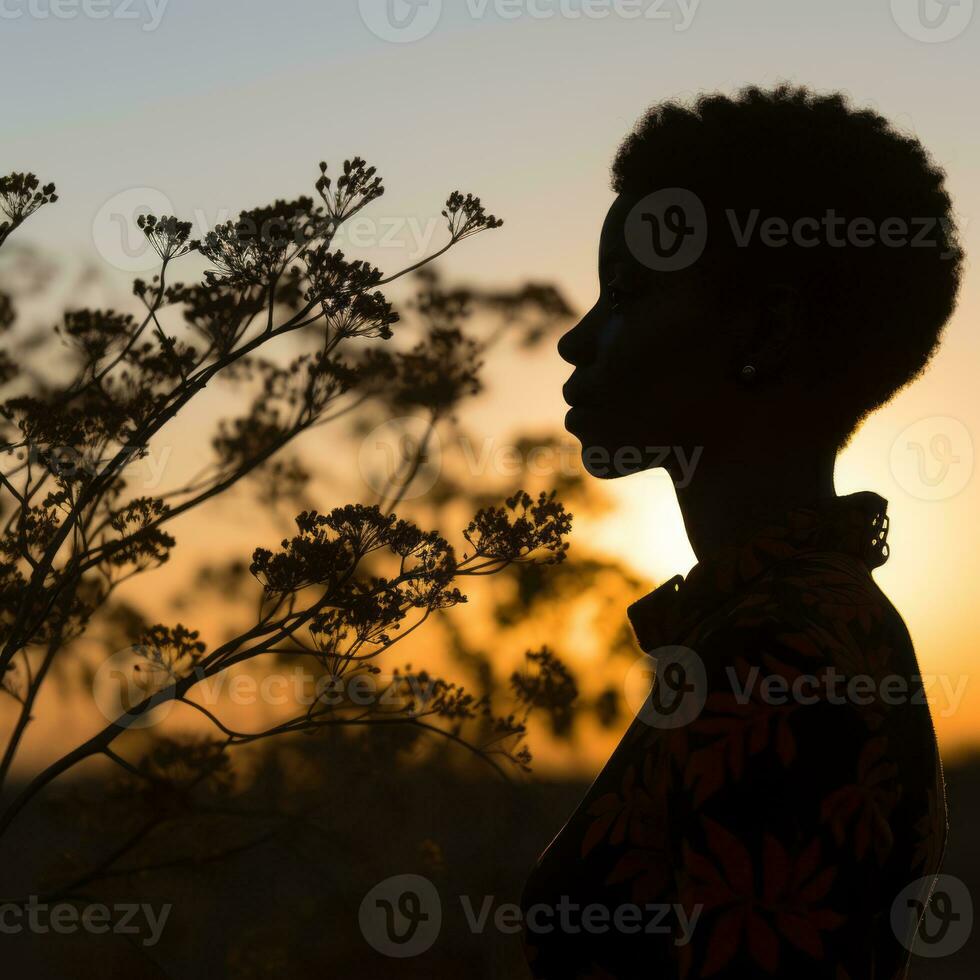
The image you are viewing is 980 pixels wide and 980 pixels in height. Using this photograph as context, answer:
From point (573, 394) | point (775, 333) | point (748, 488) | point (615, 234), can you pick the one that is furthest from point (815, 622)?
point (615, 234)

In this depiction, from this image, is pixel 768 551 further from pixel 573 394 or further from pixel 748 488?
pixel 573 394

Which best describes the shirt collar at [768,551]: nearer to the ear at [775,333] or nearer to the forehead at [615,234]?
the ear at [775,333]

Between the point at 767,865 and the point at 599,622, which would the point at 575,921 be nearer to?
the point at 767,865

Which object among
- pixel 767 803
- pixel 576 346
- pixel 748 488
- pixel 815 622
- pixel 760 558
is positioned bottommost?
pixel 767 803

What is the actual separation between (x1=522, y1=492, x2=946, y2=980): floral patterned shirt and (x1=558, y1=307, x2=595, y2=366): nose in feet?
1.56

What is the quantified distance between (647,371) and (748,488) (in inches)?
10.0

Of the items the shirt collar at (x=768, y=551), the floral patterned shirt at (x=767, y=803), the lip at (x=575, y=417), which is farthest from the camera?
the lip at (x=575, y=417)

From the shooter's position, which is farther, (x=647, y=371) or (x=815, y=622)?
(x=647, y=371)

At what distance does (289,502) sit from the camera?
448 cm

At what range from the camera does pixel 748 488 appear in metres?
1.80

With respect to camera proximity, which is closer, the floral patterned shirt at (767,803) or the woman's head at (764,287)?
the floral patterned shirt at (767,803)

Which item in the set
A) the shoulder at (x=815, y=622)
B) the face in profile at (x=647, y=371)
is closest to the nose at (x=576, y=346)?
the face in profile at (x=647, y=371)

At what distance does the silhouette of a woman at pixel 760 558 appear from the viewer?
4.18 ft

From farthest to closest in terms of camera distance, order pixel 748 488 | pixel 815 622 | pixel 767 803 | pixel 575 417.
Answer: pixel 575 417 → pixel 748 488 → pixel 815 622 → pixel 767 803
